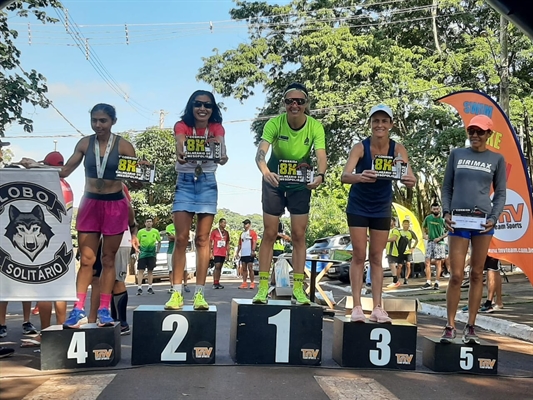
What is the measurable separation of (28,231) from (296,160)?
270 cm

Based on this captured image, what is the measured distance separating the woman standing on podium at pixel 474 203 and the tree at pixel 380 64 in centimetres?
1620

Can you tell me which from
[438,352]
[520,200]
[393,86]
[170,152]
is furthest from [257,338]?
[170,152]

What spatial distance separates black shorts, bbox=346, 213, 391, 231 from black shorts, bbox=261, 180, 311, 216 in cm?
48

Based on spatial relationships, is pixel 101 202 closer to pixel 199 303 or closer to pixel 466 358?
pixel 199 303

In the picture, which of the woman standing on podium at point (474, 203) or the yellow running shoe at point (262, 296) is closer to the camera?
the yellow running shoe at point (262, 296)

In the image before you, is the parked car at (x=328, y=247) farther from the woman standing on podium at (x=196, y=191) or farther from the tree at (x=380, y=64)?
the woman standing on podium at (x=196, y=191)

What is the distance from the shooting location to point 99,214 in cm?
578

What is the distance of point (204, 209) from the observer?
5.86 metres

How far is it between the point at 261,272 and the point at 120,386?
6.05ft

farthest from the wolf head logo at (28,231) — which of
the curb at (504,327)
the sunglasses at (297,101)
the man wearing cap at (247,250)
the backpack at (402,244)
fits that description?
the backpack at (402,244)

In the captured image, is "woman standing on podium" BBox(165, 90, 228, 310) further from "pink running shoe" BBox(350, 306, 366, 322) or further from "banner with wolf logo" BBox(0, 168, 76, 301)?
"pink running shoe" BBox(350, 306, 366, 322)

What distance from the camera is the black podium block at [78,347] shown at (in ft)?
17.6

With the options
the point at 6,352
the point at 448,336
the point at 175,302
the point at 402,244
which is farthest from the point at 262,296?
the point at 402,244

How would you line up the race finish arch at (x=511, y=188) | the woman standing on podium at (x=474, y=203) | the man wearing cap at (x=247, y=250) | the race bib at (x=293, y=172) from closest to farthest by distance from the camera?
the race bib at (x=293, y=172), the woman standing on podium at (x=474, y=203), the race finish arch at (x=511, y=188), the man wearing cap at (x=247, y=250)
